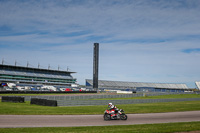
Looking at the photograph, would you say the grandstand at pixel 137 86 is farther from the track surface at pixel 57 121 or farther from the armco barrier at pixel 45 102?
the track surface at pixel 57 121

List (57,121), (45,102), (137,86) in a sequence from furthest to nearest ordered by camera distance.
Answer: (137,86) < (45,102) < (57,121)

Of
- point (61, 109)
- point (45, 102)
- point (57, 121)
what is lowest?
point (57, 121)

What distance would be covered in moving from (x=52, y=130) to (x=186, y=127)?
29.6ft

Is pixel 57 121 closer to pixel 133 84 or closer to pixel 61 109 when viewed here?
pixel 61 109

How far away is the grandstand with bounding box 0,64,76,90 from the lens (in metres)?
114

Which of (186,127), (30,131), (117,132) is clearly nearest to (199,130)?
(186,127)

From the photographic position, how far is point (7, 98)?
36.1 metres

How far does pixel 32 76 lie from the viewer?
411 ft

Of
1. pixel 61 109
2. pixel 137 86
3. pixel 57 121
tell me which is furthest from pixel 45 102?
pixel 137 86

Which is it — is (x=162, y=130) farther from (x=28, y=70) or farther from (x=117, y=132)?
(x=28, y=70)

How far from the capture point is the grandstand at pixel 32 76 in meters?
114

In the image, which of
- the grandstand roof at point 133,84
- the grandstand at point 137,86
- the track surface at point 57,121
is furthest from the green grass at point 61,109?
the grandstand roof at point 133,84

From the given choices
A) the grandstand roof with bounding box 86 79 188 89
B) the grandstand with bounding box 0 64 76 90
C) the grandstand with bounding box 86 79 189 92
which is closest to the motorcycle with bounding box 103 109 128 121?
the grandstand with bounding box 0 64 76 90

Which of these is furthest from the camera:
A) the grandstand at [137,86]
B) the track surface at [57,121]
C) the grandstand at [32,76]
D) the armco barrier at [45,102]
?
the grandstand at [137,86]
